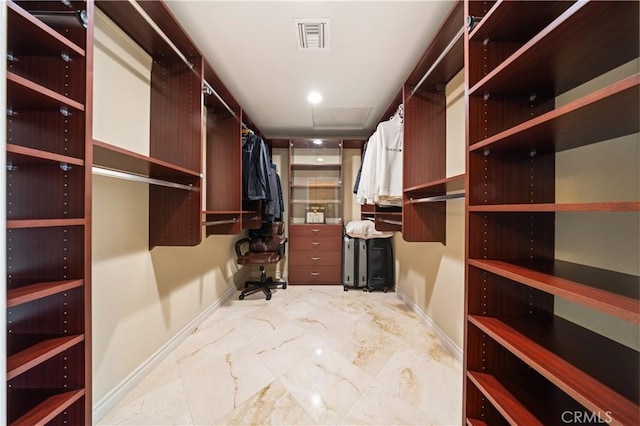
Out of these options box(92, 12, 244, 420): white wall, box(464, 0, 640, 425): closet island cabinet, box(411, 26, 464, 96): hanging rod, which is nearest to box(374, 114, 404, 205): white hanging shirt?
box(411, 26, 464, 96): hanging rod

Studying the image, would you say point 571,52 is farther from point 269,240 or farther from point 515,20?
point 269,240

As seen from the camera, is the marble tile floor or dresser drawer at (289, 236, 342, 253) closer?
the marble tile floor

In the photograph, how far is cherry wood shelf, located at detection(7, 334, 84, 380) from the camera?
615 mm

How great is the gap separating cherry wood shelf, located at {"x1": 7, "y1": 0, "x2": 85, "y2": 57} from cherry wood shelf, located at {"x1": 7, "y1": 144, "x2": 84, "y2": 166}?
36 cm

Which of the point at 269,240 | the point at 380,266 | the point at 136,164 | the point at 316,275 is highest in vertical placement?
the point at 136,164

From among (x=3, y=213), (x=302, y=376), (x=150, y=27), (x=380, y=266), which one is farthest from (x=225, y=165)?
(x=380, y=266)

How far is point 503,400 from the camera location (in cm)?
78

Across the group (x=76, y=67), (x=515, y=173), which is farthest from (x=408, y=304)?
(x=76, y=67)

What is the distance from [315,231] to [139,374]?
7.68ft

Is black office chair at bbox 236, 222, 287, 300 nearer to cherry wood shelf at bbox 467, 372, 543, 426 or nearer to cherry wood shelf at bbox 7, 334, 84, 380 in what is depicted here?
cherry wood shelf at bbox 7, 334, 84, 380

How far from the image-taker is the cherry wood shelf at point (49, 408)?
26.2 inches

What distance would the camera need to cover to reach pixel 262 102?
2486 mm

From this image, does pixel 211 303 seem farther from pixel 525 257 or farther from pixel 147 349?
pixel 525 257

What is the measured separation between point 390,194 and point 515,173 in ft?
3.58
